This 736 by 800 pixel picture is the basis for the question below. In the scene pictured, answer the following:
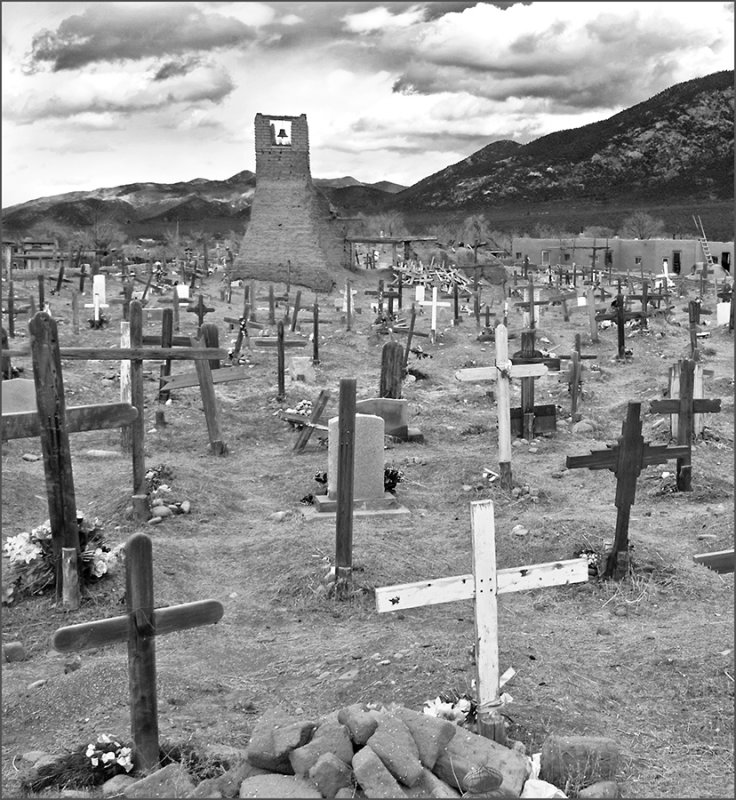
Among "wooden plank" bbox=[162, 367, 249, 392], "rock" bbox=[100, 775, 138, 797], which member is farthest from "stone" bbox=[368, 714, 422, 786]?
"wooden plank" bbox=[162, 367, 249, 392]

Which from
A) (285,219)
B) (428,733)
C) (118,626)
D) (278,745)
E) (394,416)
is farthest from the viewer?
(285,219)

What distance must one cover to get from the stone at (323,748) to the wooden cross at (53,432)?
11.5ft

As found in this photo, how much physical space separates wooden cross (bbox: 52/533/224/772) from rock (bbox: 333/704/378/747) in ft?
2.76

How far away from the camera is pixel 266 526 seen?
9734 millimetres

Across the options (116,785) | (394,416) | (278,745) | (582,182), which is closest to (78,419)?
(116,785)

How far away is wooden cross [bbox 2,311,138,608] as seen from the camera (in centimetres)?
724

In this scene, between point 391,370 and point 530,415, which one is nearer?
point 530,415

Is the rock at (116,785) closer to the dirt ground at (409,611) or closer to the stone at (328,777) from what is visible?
the dirt ground at (409,611)

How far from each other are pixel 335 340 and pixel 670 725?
18451mm

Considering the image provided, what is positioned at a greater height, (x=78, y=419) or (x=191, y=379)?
(x=78, y=419)

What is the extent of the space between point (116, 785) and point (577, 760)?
2.10m

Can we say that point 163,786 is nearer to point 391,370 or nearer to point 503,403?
point 503,403

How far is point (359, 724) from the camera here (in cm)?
433

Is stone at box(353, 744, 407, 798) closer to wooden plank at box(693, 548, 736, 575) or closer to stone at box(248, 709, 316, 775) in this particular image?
stone at box(248, 709, 316, 775)
